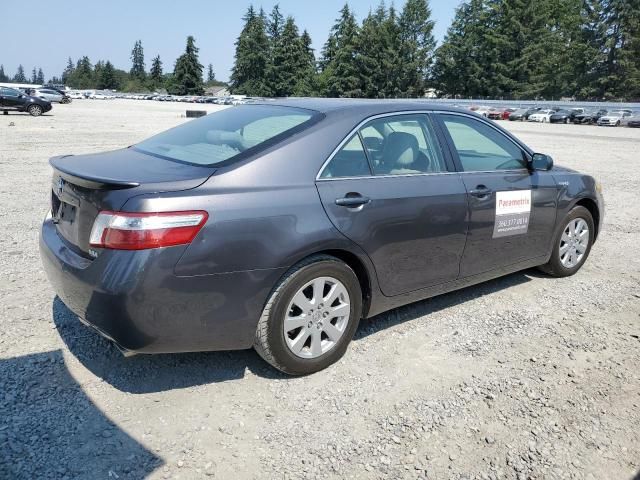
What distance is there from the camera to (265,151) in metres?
3.00

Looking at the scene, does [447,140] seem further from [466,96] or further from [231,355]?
[466,96]

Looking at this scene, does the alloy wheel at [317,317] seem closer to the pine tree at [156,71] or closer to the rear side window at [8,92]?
the rear side window at [8,92]

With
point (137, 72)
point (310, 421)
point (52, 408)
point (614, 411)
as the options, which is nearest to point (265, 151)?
point (310, 421)

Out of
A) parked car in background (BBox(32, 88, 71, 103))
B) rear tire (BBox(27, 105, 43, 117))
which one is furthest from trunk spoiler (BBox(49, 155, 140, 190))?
parked car in background (BBox(32, 88, 71, 103))

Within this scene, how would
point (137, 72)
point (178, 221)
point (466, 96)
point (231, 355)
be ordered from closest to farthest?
point (178, 221) < point (231, 355) < point (466, 96) < point (137, 72)

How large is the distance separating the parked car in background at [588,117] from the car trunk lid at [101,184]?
48.8 metres

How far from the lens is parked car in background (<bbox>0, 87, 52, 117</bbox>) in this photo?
2900cm

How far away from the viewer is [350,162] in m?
3.31

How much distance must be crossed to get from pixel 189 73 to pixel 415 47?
186 feet

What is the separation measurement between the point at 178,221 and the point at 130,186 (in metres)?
0.31

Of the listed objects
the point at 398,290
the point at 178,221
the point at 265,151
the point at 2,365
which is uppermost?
the point at 265,151

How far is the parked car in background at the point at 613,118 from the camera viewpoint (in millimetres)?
43000

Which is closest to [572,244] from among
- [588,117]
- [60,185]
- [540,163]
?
[540,163]

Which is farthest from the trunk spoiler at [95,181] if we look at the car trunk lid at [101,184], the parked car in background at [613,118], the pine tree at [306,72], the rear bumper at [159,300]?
the pine tree at [306,72]
